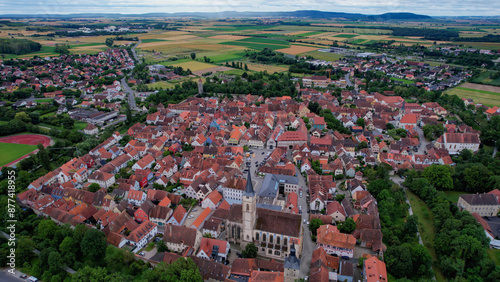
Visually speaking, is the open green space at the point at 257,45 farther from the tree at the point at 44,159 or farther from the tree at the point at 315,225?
the tree at the point at 315,225

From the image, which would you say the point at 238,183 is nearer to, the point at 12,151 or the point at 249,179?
the point at 249,179

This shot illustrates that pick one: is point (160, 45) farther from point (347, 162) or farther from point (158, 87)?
point (347, 162)

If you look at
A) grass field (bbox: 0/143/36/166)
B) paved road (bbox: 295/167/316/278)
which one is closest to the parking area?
paved road (bbox: 295/167/316/278)

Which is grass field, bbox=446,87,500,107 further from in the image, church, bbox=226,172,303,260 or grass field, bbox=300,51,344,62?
church, bbox=226,172,303,260

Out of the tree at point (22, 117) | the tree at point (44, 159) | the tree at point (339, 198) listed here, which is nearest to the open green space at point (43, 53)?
the tree at point (22, 117)

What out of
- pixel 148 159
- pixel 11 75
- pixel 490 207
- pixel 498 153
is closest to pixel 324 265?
pixel 490 207

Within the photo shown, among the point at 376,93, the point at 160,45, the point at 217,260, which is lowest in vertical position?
the point at 217,260
